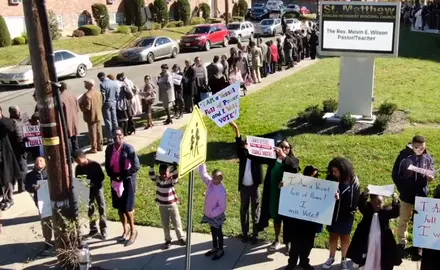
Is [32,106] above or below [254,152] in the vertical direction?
below

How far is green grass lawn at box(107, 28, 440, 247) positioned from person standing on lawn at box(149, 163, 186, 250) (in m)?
0.64

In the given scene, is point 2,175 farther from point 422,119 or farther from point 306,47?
point 306,47

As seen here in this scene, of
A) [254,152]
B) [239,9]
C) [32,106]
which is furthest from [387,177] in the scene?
[239,9]

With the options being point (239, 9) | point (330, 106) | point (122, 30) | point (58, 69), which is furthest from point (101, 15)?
point (330, 106)

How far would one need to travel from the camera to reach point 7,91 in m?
21.0

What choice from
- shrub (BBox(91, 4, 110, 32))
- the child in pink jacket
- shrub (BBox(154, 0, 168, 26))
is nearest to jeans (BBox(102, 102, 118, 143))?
the child in pink jacket

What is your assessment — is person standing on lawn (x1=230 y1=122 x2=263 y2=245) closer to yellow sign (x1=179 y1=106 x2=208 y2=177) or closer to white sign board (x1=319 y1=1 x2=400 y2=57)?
yellow sign (x1=179 y1=106 x2=208 y2=177)

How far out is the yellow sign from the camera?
4.99 meters

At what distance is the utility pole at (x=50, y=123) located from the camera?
6402 millimetres

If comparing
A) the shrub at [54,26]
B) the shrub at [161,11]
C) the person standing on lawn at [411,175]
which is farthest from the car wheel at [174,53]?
the person standing on lawn at [411,175]

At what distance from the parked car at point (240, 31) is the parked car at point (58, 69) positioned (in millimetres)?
13656

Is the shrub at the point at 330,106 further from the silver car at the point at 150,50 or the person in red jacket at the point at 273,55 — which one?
the silver car at the point at 150,50

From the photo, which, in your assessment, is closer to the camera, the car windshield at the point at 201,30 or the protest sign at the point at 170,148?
the protest sign at the point at 170,148

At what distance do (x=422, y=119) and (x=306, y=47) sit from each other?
48.2ft
